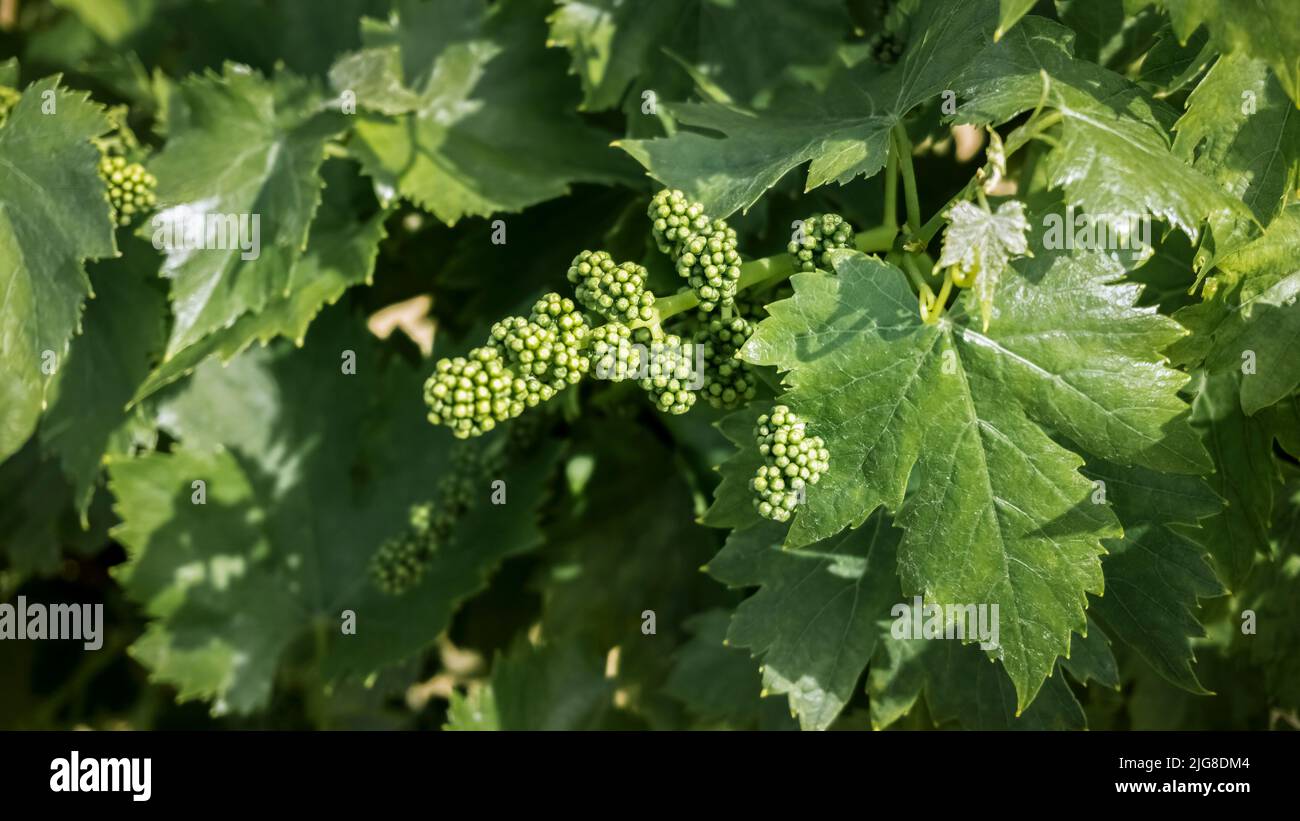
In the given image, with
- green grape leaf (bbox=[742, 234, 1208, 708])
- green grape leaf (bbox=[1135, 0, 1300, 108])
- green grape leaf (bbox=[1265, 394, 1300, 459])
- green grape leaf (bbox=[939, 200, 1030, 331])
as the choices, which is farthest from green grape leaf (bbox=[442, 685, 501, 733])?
green grape leaf (bbox=[1135, 0, 1300, 108])

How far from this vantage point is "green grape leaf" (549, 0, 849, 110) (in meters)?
1.50

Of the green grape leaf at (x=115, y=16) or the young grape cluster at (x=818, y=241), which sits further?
the green grape leaf at (x=115, y=16)

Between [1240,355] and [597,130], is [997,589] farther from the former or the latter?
[597,130]

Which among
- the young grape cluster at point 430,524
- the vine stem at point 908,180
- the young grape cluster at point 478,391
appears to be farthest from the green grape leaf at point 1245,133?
the young grape cluster at point 430,524

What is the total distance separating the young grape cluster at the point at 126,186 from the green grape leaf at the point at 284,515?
374 mm

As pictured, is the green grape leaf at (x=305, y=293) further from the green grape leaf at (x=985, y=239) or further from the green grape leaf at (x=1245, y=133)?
the green grape leaf at (x=1245, y=133)

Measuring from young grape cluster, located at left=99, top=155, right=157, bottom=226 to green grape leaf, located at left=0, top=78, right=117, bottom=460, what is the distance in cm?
5

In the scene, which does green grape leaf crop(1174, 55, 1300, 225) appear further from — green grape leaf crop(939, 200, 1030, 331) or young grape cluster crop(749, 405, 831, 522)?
young grape cluster crop(749, 405, 831, 522)

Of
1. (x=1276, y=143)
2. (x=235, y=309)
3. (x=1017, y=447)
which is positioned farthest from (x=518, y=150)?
(x=1276, y=143)

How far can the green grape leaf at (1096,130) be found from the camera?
Result: 0.99 meters

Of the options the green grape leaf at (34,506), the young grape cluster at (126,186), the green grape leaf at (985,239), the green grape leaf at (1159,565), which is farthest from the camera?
the green grape leaf at (34,506)

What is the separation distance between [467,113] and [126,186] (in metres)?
0.49

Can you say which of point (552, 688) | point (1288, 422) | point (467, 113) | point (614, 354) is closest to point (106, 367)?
point (467, 113)

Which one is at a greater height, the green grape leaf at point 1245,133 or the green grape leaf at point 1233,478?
the green grape leaf at point 1245,133
